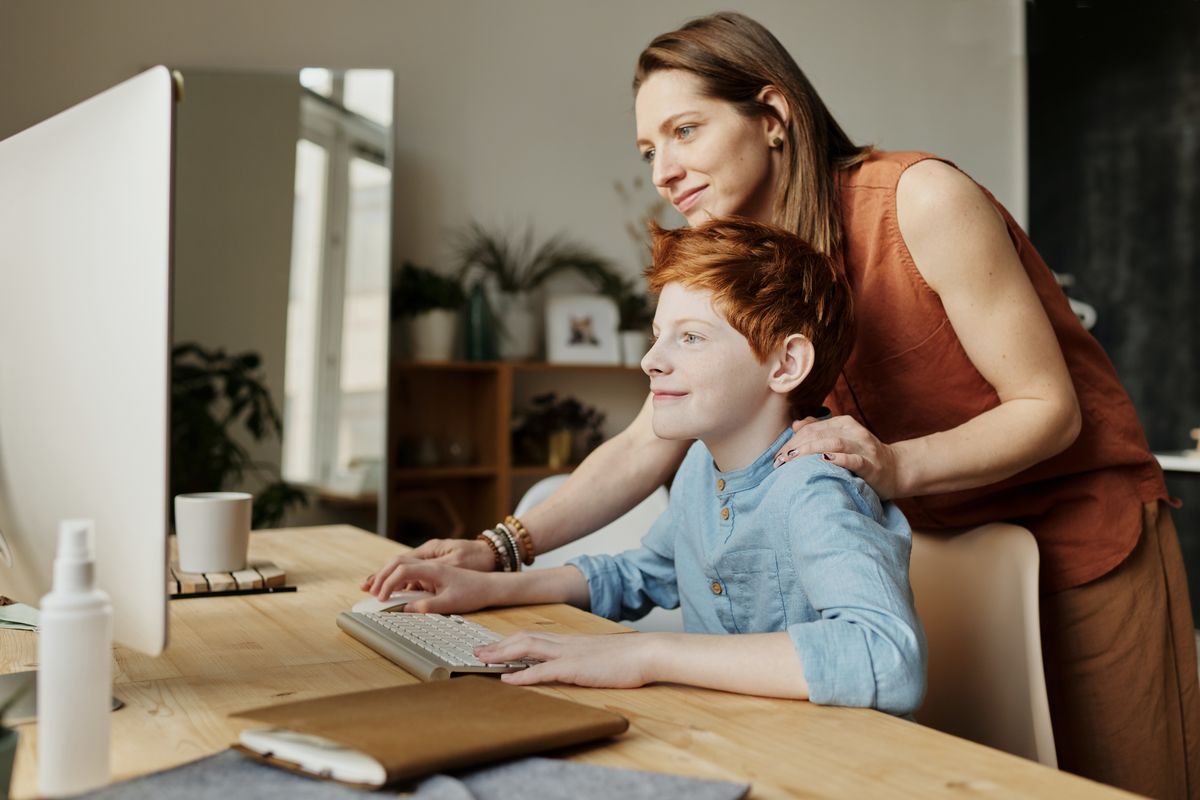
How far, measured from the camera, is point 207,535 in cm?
147

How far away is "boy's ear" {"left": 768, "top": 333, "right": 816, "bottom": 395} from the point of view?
3.85ft

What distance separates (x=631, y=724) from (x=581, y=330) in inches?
141

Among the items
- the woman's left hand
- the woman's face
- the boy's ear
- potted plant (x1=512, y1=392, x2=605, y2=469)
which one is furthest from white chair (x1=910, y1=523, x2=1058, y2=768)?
potted plant (x1=512, y1=392, x2=605, y2=469)

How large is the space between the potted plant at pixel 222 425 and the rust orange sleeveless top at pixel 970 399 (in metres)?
2.63

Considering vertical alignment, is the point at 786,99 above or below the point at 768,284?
above

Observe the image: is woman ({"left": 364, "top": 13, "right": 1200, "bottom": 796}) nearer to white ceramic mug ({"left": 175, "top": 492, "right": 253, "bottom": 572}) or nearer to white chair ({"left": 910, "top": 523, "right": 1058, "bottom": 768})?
white chair ({"left": 910, "top": 523, "right": 1058, "bottom": 768})

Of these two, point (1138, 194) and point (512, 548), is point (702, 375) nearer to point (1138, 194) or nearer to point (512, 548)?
point (512, 548)

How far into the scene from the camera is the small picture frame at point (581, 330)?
4.34m

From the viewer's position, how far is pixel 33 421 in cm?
87

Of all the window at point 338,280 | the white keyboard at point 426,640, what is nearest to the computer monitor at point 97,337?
the white keyboard at point 426,640

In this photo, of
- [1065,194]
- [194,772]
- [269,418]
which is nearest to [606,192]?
[269,418]

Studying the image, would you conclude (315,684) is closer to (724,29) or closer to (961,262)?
(961,262)

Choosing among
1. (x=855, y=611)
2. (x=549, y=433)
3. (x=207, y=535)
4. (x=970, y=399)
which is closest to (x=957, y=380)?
(x=970, y=399)

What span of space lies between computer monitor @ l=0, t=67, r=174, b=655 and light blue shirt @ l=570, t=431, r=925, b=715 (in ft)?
1.68
